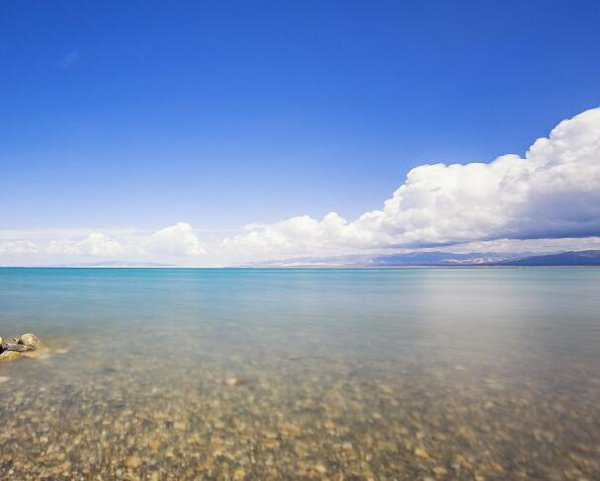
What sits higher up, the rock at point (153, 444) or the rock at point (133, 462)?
the rock at point (133, 462)

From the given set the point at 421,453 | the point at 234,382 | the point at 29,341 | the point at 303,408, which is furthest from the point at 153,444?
the point at 29,341

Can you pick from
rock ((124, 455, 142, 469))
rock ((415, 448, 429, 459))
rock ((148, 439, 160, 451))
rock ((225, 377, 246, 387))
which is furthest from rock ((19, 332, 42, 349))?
rock ((415, 448, 429, 459))

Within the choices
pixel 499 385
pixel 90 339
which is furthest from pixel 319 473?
pixel 90 339

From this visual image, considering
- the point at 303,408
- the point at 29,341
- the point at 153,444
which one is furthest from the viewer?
the point at 29,341

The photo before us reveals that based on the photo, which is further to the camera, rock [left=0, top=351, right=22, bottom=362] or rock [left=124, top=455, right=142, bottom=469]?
rock [left=0, top=351, right=22, bottom=362]

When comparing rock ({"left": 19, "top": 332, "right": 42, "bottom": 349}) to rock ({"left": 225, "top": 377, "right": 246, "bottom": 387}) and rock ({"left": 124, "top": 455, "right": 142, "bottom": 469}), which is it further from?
rock ({"left": 124, "top": 455, "right": 142, "bottom": 469})

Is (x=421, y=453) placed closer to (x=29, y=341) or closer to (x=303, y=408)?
(x=303, y=408)

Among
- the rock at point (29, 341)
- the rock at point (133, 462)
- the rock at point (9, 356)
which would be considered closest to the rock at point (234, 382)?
the rock at point (133, 462)

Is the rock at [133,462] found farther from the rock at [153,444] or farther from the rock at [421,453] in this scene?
the rock at [421,453]

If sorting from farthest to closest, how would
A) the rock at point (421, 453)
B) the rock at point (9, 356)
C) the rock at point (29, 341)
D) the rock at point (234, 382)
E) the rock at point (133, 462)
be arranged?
1. the rock at point (29, 341)
2. the rock at point (9, 356)
3. the rock at point (234, 382)
4. the rock at point (421, 453)
5. the rock at point (133, 462)

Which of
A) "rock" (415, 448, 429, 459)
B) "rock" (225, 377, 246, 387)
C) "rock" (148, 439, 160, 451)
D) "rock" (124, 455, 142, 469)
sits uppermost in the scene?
"rock" (124, 455, 142, 469)

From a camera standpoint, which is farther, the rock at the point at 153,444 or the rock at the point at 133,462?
the rock at the point at 153,444

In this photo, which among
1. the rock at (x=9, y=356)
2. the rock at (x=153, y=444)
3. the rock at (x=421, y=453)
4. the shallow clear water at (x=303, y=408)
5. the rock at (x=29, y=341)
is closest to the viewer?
the shallow clear water at (x=303, y=408)

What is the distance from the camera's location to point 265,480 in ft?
24.7
